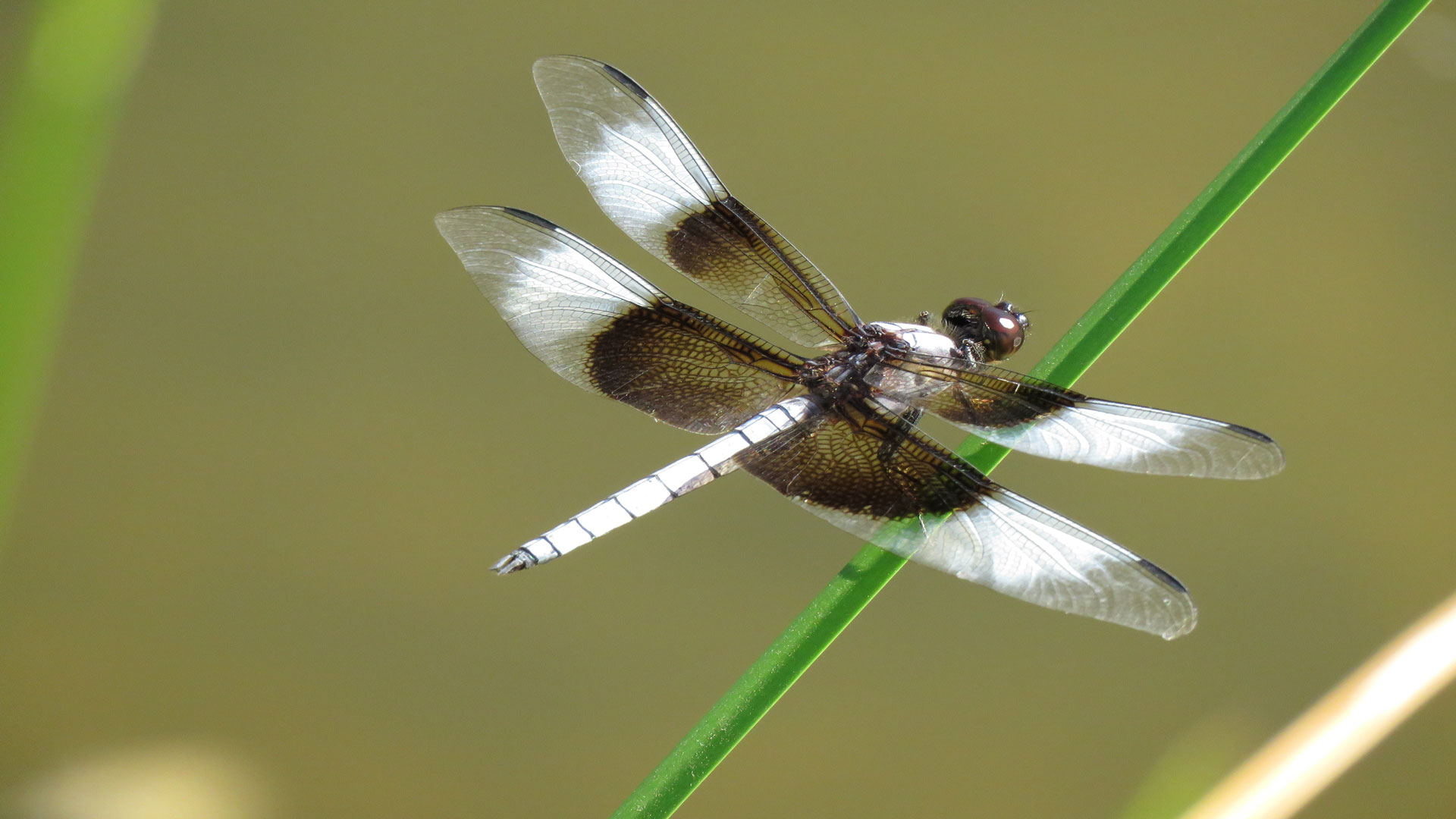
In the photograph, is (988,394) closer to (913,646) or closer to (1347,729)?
(1347,729)

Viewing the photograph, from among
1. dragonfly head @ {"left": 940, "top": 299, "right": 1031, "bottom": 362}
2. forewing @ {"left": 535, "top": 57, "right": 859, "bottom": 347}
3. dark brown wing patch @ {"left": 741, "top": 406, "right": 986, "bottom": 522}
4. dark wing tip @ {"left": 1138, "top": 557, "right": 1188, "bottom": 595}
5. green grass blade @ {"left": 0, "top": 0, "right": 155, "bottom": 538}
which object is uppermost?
dragonfly head @ {"left": 940, "top": 299, "right": 1031, "bottom": 362}

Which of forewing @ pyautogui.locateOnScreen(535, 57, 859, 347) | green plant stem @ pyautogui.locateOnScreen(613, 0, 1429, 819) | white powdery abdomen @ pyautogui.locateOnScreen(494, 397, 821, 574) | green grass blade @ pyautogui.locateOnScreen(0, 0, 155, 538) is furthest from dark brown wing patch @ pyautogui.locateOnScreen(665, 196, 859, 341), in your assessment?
green grass blade @ pyautogui.locateOnScreen(0, 0, 155, 538)

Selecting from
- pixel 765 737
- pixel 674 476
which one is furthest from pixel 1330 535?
pixel 674 476

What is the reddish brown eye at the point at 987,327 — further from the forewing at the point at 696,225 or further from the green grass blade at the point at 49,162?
the green grass blade at the point at 49,162

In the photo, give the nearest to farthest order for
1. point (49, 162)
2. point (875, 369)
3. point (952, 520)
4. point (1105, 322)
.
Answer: point (49, 162) < point (1105, 322) < point (952, 520) < point (875, 369)

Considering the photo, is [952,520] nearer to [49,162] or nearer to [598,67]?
[598,67]

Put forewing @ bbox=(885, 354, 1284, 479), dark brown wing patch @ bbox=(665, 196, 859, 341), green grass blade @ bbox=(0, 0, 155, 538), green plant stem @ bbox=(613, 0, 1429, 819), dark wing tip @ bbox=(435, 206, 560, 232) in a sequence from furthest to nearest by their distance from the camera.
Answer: dark brown wing patch @ bbox=(665, 196, 859, 341) < dark wing tip @ bbox=(435, 206, 560, 232) < forewing @ bbox=(885, 354, 1284, 479) < green plant stem @ bbox=(613, 0, 1429, 819) < green grass blade @ bbox=(0, 0, 155, 538)

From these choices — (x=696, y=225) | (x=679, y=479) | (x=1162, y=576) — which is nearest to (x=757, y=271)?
(x=696, y=225)

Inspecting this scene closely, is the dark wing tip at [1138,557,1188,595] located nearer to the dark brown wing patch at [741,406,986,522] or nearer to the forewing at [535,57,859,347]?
the dark brown wing patch at [741,406,986,522]

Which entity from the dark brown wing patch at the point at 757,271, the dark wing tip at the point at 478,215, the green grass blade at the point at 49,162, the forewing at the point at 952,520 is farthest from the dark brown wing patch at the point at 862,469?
the green grass blade at the point at 49,162
